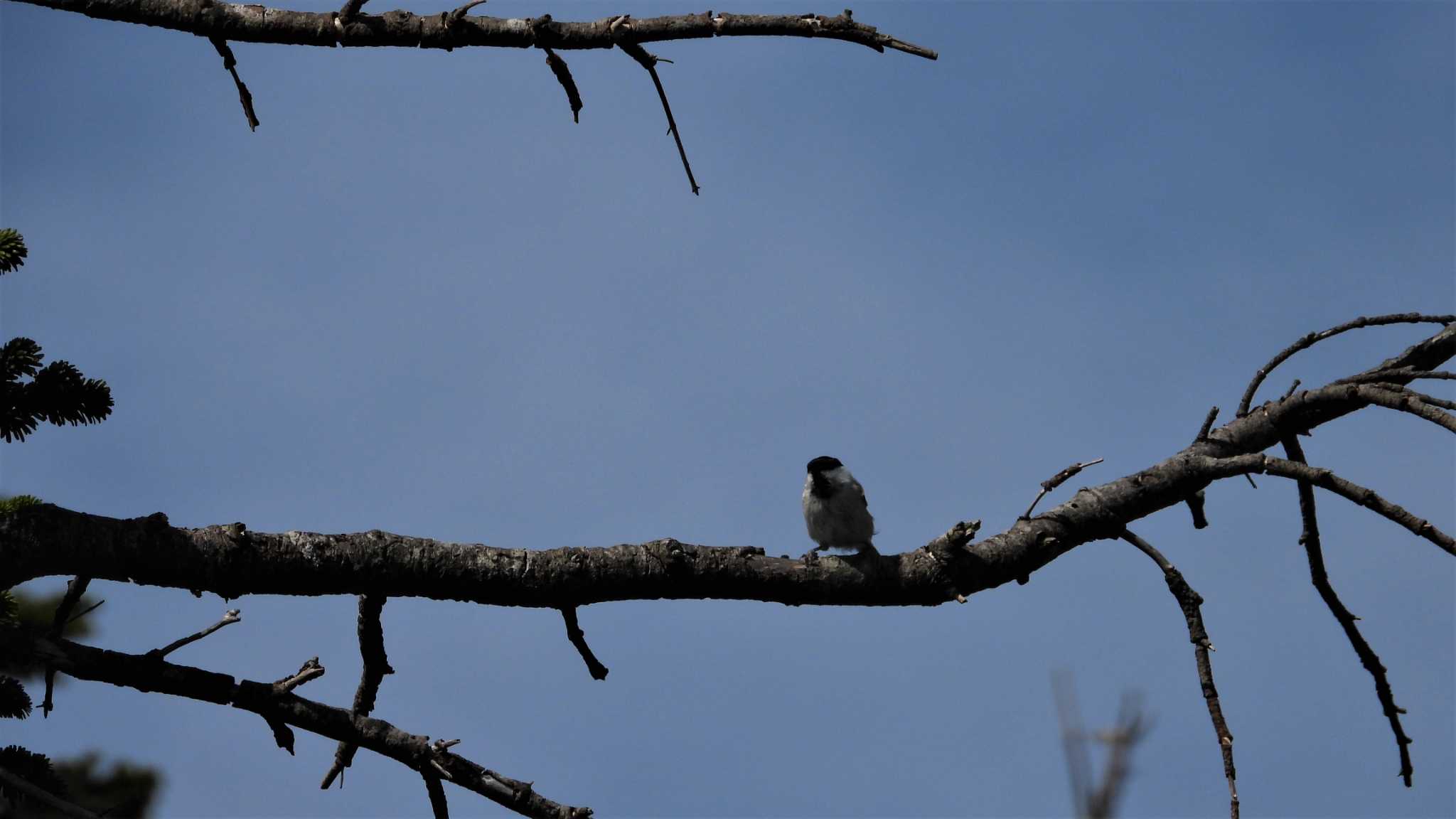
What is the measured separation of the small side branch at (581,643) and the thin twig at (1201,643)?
2.09 metres

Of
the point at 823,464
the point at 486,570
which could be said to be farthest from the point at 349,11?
the point at 823,464

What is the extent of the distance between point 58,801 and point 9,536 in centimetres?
107

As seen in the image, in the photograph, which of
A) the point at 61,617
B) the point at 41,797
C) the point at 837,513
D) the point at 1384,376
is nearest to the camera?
the point at 41,797

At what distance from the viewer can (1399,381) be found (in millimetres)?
5109

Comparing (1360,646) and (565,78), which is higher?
(565,78)

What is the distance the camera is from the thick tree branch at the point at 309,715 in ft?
12.5

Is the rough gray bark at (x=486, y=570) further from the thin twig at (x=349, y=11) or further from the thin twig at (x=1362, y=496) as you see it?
the thin twig at (x=349, y=11)

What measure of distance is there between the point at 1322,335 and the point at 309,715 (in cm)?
442

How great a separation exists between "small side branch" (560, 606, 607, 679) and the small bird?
321 centimetres

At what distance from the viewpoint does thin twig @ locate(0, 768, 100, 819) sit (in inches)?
116

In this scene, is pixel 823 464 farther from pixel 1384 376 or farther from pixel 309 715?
pixel 309 715

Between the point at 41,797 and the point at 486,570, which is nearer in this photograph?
the point at 41,797


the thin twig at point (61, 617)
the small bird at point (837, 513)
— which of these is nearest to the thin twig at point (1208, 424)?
the small bird at point (837, 513)

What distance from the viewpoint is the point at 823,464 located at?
25.8ft
